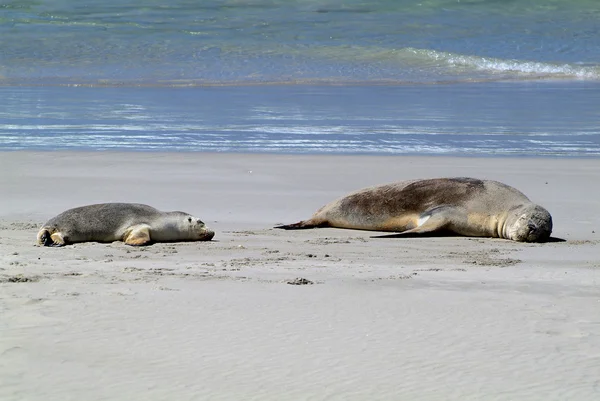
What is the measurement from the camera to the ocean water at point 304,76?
13508 mm

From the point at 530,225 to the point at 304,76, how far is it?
17.5 meters

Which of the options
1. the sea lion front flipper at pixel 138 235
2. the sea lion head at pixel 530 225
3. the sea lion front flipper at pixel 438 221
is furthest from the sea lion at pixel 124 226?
the sea lion head at pixel 530 225

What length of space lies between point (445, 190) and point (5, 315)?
4.66 metres

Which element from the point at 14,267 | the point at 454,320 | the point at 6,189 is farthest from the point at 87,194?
the point at 454,320

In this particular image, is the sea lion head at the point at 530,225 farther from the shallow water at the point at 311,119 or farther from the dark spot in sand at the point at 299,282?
the shallow water at the point at 311,119

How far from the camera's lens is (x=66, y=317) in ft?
14.9

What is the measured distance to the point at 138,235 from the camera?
719cm

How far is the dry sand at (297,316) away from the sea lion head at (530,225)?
18cm

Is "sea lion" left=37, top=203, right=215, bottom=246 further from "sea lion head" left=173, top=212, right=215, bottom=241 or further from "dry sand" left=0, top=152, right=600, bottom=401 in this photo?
"dry sand" left=0, top=152, right=600, bottom=401

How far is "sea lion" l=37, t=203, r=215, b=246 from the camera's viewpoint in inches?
283

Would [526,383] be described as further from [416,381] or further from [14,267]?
[14,267]

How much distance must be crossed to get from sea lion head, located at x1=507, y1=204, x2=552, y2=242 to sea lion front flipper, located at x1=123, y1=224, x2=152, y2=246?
263 cm

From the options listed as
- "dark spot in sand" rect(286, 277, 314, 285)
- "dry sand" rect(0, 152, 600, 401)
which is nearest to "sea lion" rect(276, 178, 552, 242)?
"dry sand" rect(0, 152, 600, 401)

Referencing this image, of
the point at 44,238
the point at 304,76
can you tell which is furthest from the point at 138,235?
the point at 304,76
